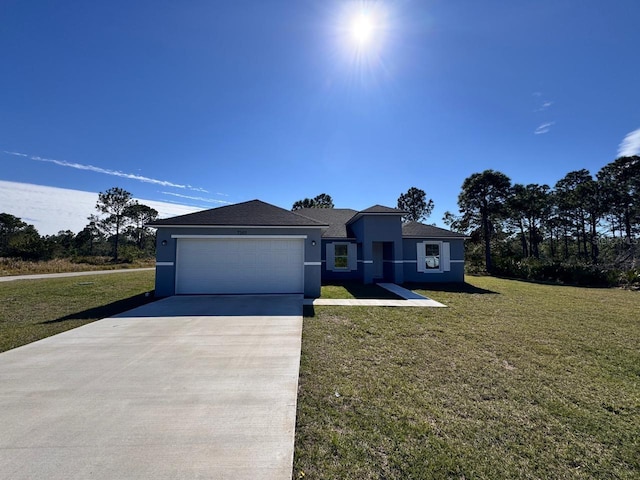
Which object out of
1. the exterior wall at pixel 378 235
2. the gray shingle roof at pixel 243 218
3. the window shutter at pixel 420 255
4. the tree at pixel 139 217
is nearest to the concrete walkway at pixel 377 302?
the gray shingle roof at pixel 243 218

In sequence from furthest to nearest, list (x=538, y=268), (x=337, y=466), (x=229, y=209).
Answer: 1. (x=538, y=268)
2. (x=229, y=209)
3. (x=337, y=466)

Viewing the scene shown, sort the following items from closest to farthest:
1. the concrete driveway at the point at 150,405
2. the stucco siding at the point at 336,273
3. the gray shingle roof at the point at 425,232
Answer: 1. the concrete driveway at the point at 150,405
2. the gray shingle roof at the point at 425,232
3. the stucco siding at the point at 336,273

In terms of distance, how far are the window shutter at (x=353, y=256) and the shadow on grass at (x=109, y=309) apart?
9770mm

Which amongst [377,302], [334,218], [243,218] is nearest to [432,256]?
[334,218]

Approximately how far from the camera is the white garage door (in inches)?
414

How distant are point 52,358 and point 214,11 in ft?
33.6

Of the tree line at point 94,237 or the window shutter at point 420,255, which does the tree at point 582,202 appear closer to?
the window shutter at point 420,255

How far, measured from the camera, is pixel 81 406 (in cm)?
316

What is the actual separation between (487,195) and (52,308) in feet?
90.2

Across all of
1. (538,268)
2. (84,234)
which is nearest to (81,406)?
(538,268)

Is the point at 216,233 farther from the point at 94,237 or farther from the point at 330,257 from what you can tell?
the point at 94,237

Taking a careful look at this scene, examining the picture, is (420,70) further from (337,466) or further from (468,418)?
(337,466)

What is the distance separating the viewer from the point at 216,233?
34.4 ft

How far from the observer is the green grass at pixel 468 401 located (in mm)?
2359
